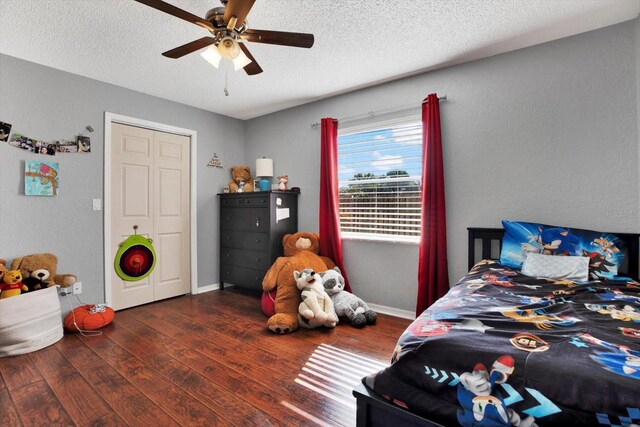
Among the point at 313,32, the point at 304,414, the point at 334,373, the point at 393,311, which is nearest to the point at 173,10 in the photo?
the point at 313,32

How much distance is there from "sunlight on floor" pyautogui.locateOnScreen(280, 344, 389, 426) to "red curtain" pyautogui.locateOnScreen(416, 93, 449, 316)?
949mm

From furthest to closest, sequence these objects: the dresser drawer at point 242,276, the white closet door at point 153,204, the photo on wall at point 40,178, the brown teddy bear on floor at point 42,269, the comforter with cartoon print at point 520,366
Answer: the dresser drawer at point 242,276 → the white closet door at point 153,204 → the photo on wall at point 40,178 → the brown teddy bear on floor at point 42,269 → the comforter with cartoon print at point 520,366

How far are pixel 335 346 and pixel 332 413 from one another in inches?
31.1

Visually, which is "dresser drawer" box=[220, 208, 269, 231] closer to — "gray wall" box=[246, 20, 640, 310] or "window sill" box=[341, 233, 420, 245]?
"window sill" box=[341, 233, 420, 245]

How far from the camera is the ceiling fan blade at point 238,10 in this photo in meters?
1.51

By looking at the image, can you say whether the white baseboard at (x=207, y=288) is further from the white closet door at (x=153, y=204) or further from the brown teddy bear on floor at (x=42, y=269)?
the brown teddy bear on floor at (x=42, y=269)

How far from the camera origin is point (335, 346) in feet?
7.91

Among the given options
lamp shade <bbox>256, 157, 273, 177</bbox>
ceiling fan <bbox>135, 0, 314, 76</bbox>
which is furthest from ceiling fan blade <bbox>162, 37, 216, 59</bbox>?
lamp shade <bbox>256, 157, 273, 177</bbox>

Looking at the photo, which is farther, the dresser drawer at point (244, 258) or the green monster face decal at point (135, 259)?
the dresser drawer at point (244, 258)

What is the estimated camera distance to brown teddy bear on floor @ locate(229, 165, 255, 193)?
424cm

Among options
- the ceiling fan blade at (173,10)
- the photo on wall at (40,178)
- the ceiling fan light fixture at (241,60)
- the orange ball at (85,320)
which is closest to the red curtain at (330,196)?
the ceiling fan light fixture at (241,60)

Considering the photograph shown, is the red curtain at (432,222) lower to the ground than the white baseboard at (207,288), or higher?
higher

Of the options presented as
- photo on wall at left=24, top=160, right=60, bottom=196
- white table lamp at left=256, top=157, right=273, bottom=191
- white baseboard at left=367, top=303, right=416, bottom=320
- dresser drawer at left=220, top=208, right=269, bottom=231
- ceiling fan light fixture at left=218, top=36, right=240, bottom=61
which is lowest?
white baseboard at left=367, top=303, right=416, bottom=320

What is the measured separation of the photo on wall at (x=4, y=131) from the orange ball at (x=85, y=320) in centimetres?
161
